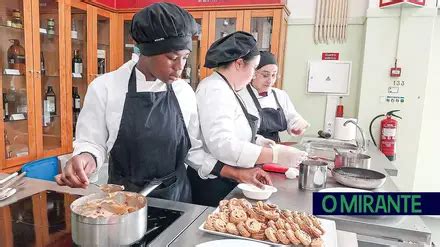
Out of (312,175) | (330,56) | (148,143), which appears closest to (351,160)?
(312,175)

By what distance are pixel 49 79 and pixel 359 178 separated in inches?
110

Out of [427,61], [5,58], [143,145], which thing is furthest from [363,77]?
[5,58]

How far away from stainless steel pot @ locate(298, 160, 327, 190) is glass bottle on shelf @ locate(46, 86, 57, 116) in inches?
99.9

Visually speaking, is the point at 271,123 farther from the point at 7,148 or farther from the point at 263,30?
the point at 7,148

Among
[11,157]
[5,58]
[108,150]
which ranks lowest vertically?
[11,157]

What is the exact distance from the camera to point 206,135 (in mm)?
1541

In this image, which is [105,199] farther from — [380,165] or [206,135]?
[380,165]

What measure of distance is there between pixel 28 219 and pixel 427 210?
1.09 meters

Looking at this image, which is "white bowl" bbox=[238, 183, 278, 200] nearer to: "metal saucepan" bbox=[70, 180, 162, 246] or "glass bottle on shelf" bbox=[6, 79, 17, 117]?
"metal saucepan" bbox=[70, 180, 162, 246]

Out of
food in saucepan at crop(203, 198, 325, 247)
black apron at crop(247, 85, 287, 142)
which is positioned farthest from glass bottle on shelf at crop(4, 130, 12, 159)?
food in saucepan at crop(203, 198, 325, 247)

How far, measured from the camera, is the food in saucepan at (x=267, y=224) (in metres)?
0.90

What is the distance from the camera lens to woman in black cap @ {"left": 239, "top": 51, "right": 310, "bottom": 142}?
249cm

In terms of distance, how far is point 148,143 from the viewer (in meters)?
1.38

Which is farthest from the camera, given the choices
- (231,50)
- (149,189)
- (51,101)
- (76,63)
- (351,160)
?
(76,63)
